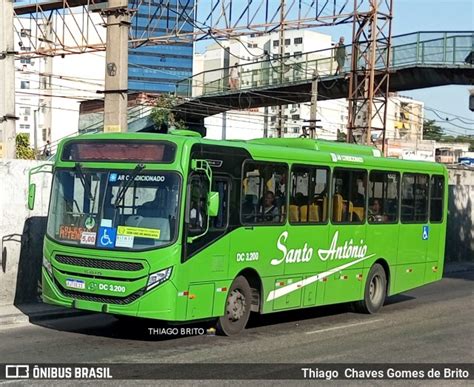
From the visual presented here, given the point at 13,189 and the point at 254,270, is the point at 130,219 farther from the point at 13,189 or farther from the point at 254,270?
the point at 13,189

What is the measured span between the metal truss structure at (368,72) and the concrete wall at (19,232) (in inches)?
922

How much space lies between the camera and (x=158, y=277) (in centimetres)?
972

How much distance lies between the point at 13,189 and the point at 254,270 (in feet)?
15.1

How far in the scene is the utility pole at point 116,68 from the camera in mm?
15164

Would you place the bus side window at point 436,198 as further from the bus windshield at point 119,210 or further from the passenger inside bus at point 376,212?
the bus windshield at point 119,210

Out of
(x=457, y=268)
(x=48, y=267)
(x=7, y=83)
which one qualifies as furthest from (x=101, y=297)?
(x=457, y=268)

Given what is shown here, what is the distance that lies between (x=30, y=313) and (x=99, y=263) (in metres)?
2.85

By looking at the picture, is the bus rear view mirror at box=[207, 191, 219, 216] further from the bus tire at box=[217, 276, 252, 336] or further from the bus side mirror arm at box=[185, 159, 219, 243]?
the bus tire at box=[217, 276, 252, 336]

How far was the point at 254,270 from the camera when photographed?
11.3 metres

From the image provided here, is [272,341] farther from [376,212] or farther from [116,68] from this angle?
[116,68]

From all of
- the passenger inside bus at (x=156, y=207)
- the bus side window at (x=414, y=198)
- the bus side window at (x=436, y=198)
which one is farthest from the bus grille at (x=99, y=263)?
the bus side window at (x=436, y=198)

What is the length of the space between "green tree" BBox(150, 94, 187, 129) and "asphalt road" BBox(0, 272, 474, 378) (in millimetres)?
36774

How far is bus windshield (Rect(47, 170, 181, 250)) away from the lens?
989 cm

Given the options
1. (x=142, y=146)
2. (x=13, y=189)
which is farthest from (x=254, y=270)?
(x=13, y=189)
